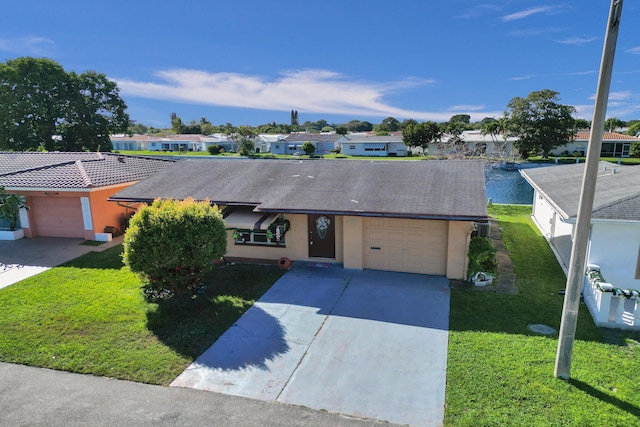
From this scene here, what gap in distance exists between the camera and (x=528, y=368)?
816cm

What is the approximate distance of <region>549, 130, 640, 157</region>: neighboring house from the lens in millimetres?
63291

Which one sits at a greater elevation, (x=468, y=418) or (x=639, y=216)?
(x=639, y=216)

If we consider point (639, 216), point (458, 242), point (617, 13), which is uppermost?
point (617, 13)

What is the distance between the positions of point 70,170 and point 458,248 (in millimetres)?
19437

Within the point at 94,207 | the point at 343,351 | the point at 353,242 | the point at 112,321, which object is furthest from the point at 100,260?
the point at 343,351

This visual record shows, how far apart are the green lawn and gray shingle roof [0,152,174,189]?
55.9ft

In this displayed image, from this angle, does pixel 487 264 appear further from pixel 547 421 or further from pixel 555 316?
pixel 547 421

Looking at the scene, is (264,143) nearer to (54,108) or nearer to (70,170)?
(54,108)

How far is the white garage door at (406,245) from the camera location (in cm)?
1368

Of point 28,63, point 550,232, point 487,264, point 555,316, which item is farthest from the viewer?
point 28,63

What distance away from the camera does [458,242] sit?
43.3 feet

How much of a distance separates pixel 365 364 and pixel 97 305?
8.18 metres

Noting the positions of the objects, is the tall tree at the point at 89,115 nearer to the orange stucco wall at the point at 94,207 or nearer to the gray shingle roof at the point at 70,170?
the gray shingle roof at the point at 70,170

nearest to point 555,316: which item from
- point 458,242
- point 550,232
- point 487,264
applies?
point 487,264
